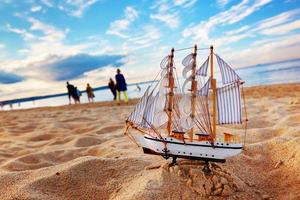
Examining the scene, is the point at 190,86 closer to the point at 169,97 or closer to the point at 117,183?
the point at 169,97

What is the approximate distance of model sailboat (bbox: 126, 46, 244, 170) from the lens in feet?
12.1

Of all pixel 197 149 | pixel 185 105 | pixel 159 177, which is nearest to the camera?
pixel 197 149

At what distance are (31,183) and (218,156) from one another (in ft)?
7.43

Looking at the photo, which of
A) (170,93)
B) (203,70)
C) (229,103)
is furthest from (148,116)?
(229,103)

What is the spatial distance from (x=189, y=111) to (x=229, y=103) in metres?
0.46

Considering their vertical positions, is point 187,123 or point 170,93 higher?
point 170,93

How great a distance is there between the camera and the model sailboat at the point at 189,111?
3.69 metres

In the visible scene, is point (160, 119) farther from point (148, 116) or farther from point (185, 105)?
point (185, 105)

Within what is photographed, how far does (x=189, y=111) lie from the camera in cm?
383

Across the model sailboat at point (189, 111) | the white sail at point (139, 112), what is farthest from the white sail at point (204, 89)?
the white sail at point (139, 112)

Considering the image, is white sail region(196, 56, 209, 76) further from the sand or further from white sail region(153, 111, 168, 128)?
the sand

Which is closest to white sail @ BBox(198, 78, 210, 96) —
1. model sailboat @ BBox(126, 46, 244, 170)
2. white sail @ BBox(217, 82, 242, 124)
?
model sailboat @ BBox(126, 46, 244, 170)

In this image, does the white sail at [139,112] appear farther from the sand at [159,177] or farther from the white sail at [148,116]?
the sand at [159,177]

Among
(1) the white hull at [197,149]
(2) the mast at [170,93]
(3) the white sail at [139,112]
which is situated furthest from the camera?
(3) the white sail at [139,112]
